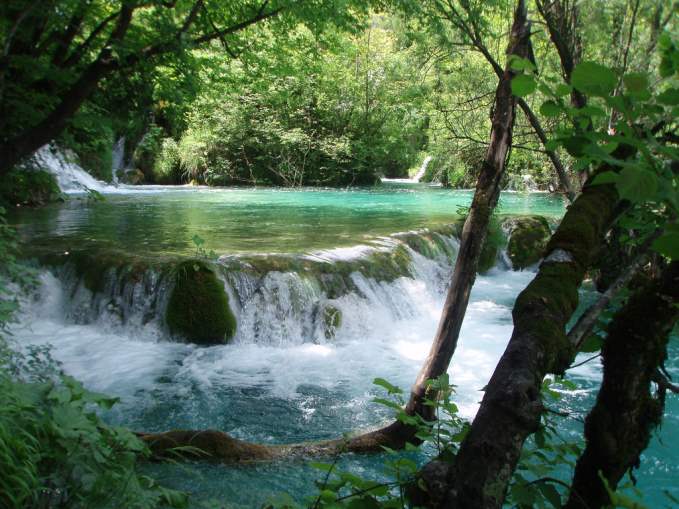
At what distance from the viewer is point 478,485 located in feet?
2.77

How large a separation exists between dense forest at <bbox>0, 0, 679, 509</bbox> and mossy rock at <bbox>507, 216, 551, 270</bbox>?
56 millimetres

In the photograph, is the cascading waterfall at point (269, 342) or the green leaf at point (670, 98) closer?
the green leaf at point (670, 98)

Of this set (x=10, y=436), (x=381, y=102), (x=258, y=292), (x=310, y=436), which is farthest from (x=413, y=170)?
(x=10, y=436)

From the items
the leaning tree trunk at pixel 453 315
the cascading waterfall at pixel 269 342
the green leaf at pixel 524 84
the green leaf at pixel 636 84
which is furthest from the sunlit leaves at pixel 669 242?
the cascading waterfall at pixel 269 342

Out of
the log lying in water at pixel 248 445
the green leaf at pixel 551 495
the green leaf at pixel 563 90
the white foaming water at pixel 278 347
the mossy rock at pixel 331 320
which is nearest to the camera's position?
the green leaf at pixel 563 90

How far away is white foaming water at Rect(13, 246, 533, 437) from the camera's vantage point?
6.18 m

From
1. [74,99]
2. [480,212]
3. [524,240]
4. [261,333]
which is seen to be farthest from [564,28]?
[524,240]

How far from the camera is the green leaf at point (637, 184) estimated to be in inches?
26.2

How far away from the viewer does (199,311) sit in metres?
7.33

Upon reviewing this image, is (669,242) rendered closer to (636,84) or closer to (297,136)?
(636,84)

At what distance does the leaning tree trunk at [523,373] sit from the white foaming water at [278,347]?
4.53m

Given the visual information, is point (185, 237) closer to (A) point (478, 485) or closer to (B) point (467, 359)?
(B) point (467, 359)

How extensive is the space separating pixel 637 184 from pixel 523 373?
41cm

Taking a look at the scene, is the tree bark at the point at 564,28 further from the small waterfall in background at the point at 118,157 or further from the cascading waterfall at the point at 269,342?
the small waterfall in background at the point at 118,157
